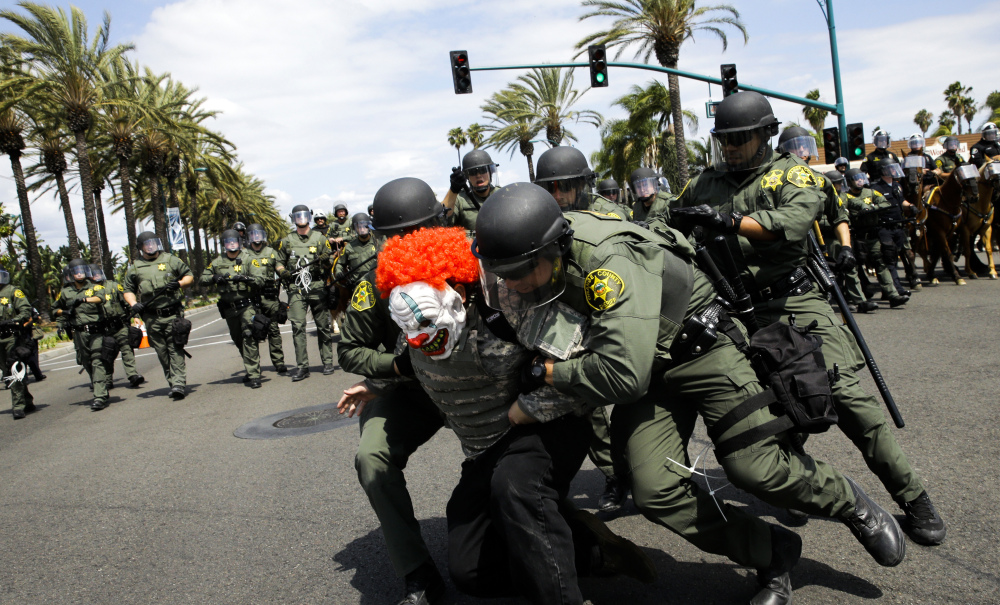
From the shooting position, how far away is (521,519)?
8.85ft

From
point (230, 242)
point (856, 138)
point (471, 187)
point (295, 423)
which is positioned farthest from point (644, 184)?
point (856, 138)

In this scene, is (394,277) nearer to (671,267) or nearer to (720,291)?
(671,267)

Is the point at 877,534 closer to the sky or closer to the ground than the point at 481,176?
closer to the ground

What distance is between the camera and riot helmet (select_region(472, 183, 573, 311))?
2605 millimetres

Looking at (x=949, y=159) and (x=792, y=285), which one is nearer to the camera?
(x=792, y=285)

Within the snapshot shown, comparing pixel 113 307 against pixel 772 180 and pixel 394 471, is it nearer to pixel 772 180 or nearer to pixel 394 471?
pixel 394 471

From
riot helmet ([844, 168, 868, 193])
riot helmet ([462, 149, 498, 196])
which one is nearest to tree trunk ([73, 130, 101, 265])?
riot helmet ([462, 149, 498, 196])

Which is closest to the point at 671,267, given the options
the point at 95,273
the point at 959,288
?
the point at 95,273

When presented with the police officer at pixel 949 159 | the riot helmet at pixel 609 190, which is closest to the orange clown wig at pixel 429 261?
the riot helmet at pixel 609 190

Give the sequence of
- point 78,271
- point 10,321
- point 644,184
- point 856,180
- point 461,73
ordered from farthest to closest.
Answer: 1. point 461,73
2. point 856,180
3. point 78,271
4. point 10,321
5. point 644,184

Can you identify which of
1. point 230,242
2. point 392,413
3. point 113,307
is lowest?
point 392,413

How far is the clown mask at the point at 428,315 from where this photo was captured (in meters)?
2.68

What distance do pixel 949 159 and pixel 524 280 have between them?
45.6 ft

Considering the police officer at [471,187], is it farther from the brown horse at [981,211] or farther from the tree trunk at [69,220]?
the tree trunk at [69,220]
